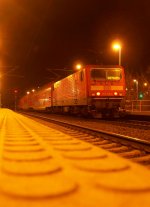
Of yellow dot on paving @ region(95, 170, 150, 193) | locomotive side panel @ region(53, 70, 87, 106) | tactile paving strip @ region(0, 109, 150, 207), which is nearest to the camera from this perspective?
tactile paving strip @ region(0, 109, 150, 207)

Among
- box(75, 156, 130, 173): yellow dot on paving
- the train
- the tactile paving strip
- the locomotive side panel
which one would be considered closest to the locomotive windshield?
the train

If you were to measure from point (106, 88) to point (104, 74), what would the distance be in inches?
35.2

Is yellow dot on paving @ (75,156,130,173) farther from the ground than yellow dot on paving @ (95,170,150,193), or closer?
closer

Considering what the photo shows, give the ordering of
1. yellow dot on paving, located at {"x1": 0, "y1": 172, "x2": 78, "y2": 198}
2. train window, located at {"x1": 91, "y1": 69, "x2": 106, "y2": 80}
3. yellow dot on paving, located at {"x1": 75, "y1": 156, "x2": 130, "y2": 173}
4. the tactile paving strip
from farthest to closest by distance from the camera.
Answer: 1. train window, located at {"x1": 91, "y1": 69, "x2": 106, "y2": 80}
2. yellow dot on paving, located at {"x1": 75, "y1": 156, "x2": 130, "y2": 173}
3. yellow dot on paving, located at {"x1": 0, "y1": 172, "x2": 78, "y2": 198}
4. the tactile paving strip

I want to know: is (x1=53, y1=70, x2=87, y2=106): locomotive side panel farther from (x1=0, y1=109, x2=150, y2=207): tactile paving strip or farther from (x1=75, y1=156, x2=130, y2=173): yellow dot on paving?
(x1=0, y1=109, x2=150, y2=207): tactile paving strip

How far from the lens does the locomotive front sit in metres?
18.4

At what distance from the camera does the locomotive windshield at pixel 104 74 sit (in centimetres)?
1880

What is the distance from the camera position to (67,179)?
9.34 feet

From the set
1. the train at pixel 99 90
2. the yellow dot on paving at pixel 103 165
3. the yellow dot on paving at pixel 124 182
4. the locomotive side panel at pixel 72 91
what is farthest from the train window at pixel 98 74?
the yellow dot on paving at pixel 124 182

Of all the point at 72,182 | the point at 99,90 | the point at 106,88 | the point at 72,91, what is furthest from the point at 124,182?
the point at 72,91

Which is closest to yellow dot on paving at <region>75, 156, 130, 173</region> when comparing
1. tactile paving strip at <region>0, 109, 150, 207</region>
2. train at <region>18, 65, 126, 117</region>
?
tactile paving strip at <region>0, 109, 150, 207</region>

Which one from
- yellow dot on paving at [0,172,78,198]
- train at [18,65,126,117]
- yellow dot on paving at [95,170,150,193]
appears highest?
train at [18,65,126,117]

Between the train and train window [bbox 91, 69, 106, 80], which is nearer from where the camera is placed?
the train

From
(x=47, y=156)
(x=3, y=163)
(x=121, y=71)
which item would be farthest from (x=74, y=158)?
(x=121, y=71)
